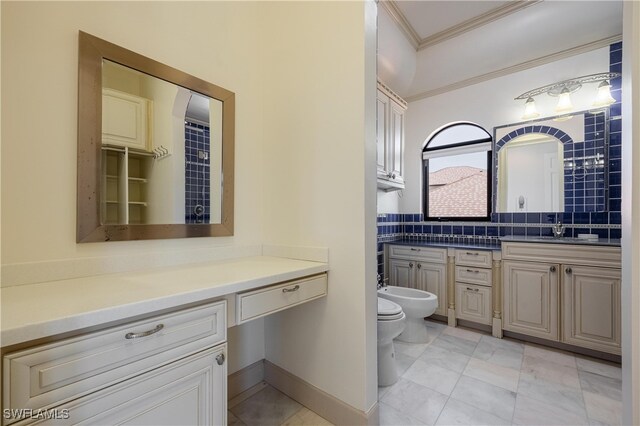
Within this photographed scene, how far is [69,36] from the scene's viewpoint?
42.9 inches

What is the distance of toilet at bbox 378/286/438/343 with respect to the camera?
87.7 inches

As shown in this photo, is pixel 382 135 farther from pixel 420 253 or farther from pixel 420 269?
pixel 420 269

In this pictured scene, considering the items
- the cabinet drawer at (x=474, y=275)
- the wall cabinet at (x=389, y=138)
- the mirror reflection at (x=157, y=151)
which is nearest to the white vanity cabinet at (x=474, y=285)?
the cabinet drawer at (x=474, y=275)

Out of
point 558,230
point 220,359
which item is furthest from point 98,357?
point 558,230

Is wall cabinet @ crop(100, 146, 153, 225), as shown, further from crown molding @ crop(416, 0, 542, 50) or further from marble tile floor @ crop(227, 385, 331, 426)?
crown molding @ crop(416, 0, 542, 50)

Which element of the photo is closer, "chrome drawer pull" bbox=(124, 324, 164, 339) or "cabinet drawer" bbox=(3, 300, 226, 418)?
"cabinet drawer" bbox=(3, 300, 226, 418)

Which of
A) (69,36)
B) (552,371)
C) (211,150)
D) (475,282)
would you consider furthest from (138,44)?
(552,371)

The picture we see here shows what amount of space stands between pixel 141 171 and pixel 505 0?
2.98 m

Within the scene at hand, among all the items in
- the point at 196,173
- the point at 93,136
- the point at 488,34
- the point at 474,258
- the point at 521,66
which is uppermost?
the point at 488,34

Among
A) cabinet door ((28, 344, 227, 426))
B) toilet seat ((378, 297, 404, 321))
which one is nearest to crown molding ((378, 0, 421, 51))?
toilet seat ((378, 297, 404, 321))

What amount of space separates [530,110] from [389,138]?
1.41 m

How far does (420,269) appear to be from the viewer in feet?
9.24

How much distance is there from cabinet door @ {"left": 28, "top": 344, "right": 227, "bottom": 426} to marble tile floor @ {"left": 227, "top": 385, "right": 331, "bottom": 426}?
492 millimetres

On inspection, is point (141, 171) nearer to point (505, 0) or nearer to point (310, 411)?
point (310, 411)
